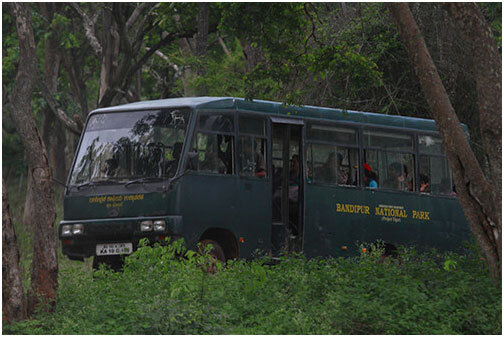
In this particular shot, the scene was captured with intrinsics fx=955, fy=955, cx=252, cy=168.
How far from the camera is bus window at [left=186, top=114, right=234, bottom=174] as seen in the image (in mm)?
13492

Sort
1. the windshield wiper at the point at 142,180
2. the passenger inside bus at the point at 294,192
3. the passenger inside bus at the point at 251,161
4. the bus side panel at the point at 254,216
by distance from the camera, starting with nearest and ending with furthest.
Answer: the windshield wiper at the point at 142,180 → the bus side panel at the point at 254,216 → the passenger inside bus at the point at 251,161 → the passenger inside bus at the point at 294,192

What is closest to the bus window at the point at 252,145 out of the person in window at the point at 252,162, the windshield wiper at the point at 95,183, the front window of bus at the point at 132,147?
the person in window at the point at 252,162

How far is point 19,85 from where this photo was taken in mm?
11102

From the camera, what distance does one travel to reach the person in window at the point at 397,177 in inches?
649

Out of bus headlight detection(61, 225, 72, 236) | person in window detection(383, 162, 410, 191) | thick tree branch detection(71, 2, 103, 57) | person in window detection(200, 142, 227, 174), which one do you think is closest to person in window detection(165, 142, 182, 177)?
person in window detection(200, 142, 227, 174)

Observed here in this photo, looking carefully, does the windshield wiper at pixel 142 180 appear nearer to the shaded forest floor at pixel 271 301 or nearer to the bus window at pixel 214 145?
the bus window at pixel 214 145

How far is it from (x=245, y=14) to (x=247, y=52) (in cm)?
899

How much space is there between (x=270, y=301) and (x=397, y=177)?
7076mm

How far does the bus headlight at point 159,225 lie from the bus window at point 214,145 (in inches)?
33.8

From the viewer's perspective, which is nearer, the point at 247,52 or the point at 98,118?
the point at 98,118

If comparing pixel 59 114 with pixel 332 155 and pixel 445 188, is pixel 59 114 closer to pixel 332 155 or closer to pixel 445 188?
pixel 332 155

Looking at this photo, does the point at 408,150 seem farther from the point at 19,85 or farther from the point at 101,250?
the point at 19,85

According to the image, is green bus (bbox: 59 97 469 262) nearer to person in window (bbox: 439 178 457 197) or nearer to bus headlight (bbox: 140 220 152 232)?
bus headlight (bbox: 140 220 152 232)

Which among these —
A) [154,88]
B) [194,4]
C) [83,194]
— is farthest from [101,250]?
[154,88]
